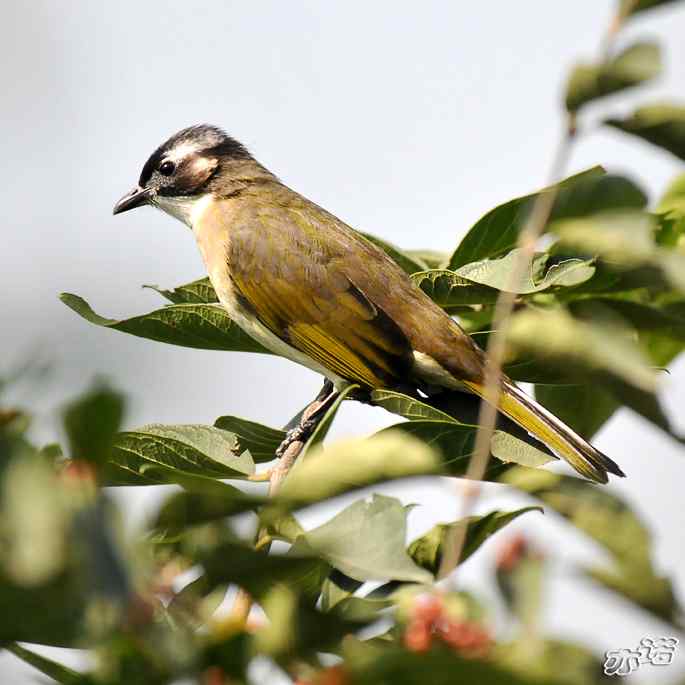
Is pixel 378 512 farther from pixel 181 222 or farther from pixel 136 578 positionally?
pixel 181 222

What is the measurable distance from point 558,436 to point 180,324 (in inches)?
53.3

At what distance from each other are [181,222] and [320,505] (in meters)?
5.77

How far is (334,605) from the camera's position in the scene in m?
2.30

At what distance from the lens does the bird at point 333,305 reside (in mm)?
4809

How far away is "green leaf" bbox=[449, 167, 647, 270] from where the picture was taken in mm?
2113

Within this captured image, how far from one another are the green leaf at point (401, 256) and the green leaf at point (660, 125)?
251cm

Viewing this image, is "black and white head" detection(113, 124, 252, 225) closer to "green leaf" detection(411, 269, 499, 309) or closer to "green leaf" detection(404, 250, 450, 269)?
"green leaf" detection(404, 250, 450, 269)

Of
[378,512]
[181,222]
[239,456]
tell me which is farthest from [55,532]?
[181,222]

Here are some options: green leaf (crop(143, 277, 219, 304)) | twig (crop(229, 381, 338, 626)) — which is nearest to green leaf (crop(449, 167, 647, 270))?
twig (crop(229, 381, 338, 626))

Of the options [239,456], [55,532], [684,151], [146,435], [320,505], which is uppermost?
[684,151]

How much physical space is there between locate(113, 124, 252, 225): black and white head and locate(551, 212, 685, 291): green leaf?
541 centimetres

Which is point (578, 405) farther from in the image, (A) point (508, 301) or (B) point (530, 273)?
(A) point (508, 301)

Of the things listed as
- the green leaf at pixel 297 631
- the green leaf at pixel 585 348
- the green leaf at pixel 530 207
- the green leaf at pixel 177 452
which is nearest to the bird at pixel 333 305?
the green leaf at pixel 530 207

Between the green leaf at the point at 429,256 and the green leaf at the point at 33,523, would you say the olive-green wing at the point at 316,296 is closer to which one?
the green leaf at the point at 429,256
